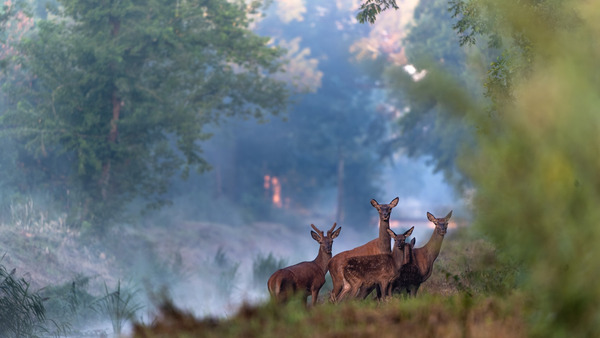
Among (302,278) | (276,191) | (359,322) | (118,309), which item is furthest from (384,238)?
(276,191)

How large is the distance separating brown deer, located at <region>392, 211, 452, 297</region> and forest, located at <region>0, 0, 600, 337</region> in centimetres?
3

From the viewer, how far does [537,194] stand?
21.8ft

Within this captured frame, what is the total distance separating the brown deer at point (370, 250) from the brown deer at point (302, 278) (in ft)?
0.58

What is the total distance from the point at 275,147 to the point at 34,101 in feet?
60.5

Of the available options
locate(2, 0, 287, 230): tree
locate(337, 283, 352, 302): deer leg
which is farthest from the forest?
locate(2, 0, 287, 230): tree

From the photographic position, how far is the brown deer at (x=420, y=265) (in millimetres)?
10802

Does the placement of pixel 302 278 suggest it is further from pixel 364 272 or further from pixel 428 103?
pixel 428 103

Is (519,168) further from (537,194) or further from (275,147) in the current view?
(275,147)

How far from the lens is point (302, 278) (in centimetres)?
1060

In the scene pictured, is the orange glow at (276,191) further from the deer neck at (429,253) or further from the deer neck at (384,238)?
the deer neck at (429,253)

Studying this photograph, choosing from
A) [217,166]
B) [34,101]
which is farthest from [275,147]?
[34,101]

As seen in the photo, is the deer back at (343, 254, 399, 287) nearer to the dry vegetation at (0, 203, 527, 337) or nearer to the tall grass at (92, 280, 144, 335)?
the dry vegetation at (0, 203, 527, 337)

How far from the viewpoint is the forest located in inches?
265

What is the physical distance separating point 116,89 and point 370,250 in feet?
64.4
